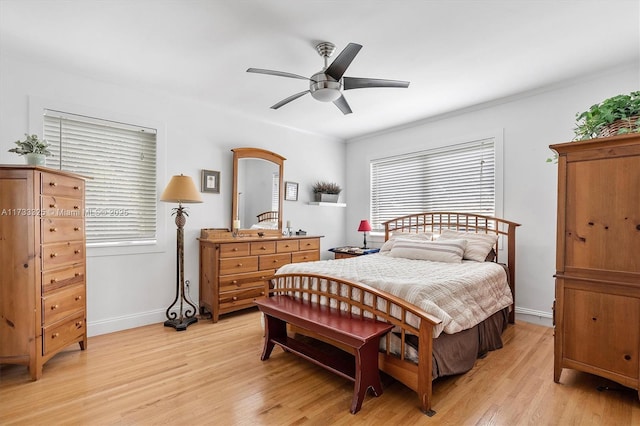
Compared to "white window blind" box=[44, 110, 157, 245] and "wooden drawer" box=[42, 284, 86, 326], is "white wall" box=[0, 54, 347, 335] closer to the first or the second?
"white window blind" box=[44, 110, 157, 245]

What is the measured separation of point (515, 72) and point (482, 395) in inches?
116

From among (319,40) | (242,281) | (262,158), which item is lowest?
(242,281)

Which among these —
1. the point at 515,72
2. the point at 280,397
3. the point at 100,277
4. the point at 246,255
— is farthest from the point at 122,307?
the point at 515,72

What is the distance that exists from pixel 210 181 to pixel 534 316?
4.20 meters

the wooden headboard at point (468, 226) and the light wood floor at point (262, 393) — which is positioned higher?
the wooden headboard at point (468, 226)

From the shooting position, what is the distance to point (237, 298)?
3834mm

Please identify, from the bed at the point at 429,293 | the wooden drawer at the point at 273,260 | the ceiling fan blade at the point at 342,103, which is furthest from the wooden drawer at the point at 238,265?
the ceiling fan blade at the point at 342,103

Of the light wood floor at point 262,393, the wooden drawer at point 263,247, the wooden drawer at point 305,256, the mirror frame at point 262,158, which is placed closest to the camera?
the light wood floor at point 262,393

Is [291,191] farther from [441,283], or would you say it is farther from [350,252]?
[441,283]

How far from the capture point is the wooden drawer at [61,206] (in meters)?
2.47

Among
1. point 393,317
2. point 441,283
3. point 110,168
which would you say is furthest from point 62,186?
point 441,283

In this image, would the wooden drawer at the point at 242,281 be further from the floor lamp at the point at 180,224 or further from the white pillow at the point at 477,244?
the white pillow at the point at 477,244

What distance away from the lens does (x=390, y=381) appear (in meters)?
2.33

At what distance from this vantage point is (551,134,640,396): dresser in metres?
2.00
